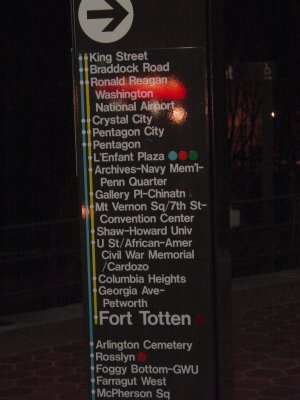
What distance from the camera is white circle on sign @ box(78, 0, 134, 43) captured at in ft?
10.2

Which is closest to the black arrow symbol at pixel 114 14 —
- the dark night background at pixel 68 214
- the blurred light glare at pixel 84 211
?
the dark night background at pixel 68 214

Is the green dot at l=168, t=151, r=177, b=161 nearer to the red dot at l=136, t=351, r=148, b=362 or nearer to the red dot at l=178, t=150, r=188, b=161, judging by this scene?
the red dot at l=178, t=150, r=188, b=161

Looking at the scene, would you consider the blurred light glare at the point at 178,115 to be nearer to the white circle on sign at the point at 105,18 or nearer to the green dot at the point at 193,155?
the green dot at the point at 193,155

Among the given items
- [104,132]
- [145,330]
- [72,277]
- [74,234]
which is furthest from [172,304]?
[74,234]

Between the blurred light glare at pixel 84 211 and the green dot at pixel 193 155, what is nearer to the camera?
the green dot at pixel 193 155

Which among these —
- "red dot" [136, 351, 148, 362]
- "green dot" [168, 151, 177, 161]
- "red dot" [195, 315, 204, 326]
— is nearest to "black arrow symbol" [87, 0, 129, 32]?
"green dot" [168, 151, 177, 161]

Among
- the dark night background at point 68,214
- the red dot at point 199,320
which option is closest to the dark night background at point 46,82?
the dark night background at point 68,214

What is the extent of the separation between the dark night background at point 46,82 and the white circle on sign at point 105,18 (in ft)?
49.7

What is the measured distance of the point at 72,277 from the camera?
37.3 ft

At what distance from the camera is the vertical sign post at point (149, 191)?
3.10 m

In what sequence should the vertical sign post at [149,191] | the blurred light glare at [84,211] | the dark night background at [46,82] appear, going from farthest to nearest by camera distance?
the dark night background at [46,82], the blurred light glare at [84,211], the vertical sign post at [149,191]

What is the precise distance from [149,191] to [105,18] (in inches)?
26.6

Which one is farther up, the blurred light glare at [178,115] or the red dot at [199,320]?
the blurred light glare at [178,115]

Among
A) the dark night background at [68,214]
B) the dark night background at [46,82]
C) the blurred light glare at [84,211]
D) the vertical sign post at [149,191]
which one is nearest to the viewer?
the vertical sign post at [149,191]
